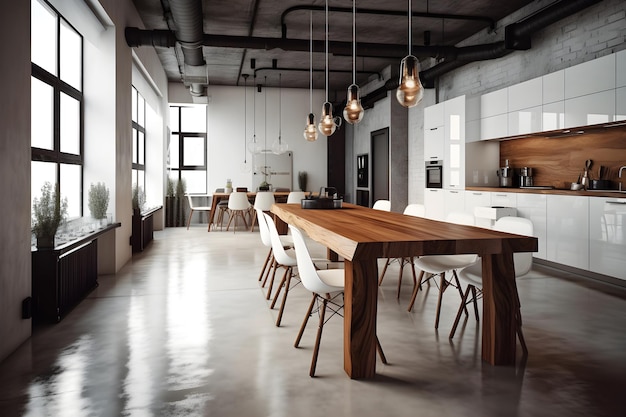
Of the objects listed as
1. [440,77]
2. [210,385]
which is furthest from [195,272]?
[440,77]

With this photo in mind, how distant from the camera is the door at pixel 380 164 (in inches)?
428

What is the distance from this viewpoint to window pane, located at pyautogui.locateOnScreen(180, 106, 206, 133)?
12344mm

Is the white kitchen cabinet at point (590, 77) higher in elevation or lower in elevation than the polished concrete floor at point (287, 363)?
higher

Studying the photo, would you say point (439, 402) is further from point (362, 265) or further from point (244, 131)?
point (244, 131)

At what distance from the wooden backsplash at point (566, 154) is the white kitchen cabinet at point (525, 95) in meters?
0.60

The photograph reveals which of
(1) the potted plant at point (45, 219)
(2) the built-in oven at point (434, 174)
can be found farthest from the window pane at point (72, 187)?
(2) the built-in oven at point (434, 174)

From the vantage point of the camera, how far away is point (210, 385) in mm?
2508

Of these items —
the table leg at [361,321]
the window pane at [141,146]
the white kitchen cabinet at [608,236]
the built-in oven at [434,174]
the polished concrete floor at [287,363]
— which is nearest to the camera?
the polished concrete floor at [287,363]

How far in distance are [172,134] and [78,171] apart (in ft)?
22.8

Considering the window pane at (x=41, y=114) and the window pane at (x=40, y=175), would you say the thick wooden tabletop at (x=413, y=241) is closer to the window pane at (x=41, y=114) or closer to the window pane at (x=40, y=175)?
the window pane at (x=40, y=175)

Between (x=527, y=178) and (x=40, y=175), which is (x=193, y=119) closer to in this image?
(x=40, y=175)

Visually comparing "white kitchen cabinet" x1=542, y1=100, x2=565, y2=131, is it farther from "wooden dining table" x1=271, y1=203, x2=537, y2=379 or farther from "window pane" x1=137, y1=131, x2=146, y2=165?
"window pane" x1=137, y1=131, x2=146, y2=165

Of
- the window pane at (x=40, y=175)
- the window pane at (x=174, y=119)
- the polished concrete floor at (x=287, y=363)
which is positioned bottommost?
the polished concrete floor at (x=287, y=363)

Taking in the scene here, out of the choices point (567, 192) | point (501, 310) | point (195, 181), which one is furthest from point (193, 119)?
point (501, 310)
